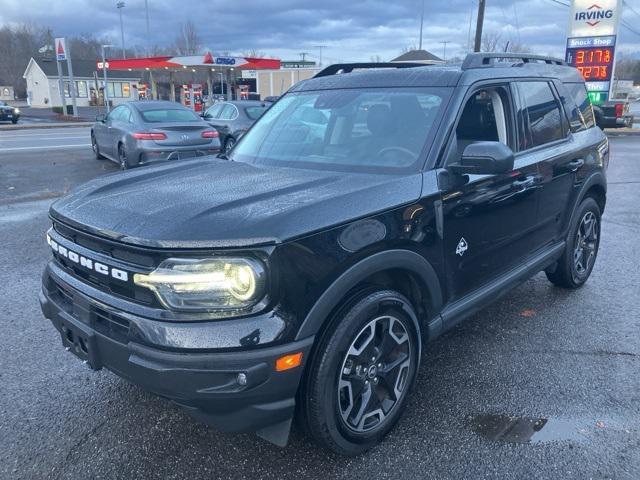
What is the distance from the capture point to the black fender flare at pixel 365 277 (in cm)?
228

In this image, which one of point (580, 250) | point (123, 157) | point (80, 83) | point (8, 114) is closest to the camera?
point (580, 250)

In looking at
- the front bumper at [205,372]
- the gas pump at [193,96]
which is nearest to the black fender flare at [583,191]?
the front bumper at [205,372]

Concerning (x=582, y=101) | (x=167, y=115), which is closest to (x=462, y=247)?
(x=582, y=101)

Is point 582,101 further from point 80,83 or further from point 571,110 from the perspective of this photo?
point 80,83

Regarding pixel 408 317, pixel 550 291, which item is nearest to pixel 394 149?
pixel 408 317

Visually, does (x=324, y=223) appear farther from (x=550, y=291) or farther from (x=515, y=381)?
(x=550, y=291)

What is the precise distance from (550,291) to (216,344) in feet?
12.5

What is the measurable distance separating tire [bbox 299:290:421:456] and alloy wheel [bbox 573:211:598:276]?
2658 mm

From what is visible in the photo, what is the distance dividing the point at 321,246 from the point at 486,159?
3.64 ft

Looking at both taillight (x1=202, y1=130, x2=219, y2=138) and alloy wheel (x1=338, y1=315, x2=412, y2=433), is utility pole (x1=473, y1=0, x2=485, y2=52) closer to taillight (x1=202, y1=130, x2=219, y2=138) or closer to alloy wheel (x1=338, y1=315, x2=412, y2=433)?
taillight (x1=202, y1=130, x2=219, y2=138)

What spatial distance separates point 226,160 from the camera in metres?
3.77

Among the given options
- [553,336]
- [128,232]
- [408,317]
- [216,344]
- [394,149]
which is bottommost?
[553,336]

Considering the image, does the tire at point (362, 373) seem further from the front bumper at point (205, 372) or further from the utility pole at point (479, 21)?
the utility pole at point (479, 21)

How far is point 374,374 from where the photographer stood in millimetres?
2703
